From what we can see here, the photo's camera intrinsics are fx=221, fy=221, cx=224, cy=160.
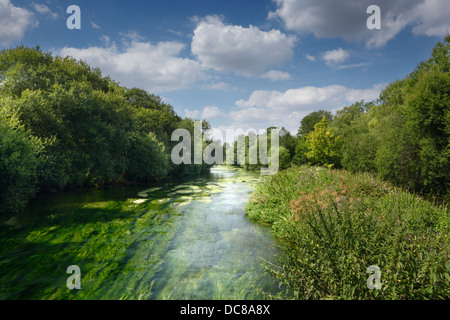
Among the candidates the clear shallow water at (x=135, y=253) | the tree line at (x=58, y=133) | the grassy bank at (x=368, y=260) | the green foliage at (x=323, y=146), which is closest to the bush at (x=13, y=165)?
the tree line at (x=58, y=133)

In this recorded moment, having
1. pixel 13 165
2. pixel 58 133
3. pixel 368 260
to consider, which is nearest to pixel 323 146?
pixel 58 133

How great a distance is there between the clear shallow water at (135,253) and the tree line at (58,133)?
123 inches

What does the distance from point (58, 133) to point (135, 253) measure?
17043 mm

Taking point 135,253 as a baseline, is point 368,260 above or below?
above

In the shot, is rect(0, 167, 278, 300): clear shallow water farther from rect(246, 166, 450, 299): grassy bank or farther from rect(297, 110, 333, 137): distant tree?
rect(297, 110, 333, 137): distant tree

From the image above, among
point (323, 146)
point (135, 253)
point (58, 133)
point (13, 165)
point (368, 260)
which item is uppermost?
point (58, 133)

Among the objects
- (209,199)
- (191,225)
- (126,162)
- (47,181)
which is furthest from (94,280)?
(126,162)

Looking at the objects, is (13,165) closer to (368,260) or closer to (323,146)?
(368,260)

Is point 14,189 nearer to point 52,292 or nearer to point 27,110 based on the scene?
point 27,110

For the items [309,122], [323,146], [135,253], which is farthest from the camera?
[309,122]

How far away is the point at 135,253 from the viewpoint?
8.66m

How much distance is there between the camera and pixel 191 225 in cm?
1232

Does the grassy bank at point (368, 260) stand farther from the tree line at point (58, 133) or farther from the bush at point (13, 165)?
the tree line at point (58, 133)

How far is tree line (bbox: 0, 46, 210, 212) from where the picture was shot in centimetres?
1360
